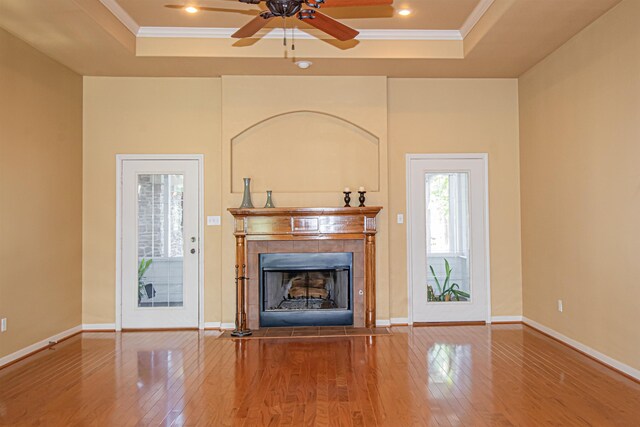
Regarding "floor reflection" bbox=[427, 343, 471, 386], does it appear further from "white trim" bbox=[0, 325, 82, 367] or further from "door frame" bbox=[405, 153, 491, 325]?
"white trim" bbox=[0, 325, 82, 367]

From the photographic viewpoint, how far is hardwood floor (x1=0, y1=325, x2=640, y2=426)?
293 cm

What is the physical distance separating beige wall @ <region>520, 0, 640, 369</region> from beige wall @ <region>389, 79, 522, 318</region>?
205 millimetres

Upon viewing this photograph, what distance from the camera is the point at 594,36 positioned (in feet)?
13.5

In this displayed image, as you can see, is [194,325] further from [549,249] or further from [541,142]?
[541,142]

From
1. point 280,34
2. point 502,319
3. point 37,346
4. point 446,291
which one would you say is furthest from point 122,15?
point 502,319

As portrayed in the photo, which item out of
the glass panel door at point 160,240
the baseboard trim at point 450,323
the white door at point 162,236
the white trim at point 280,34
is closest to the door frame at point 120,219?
the white door at point 162,236

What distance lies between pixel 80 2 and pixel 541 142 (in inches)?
176

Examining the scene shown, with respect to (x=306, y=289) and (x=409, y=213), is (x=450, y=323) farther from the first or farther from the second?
(x=306, y=289)

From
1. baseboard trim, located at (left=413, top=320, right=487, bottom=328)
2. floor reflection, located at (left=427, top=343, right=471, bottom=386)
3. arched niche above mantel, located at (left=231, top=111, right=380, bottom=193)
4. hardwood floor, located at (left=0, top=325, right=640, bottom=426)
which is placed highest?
arched niche above mantel, located at (left=231, top=111, right=380, bottom=193)

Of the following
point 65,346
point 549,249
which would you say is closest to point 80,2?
point 65,346

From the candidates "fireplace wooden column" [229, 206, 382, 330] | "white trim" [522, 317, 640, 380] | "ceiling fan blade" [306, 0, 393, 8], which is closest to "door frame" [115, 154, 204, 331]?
"fireplace wooden column" [229, 206, 382, 330]

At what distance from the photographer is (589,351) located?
4.20 meters

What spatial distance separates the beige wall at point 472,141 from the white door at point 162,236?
229cm

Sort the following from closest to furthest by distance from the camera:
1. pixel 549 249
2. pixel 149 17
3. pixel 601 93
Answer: pixel 601 93 → pixel 149 17 → pixel 549 249
